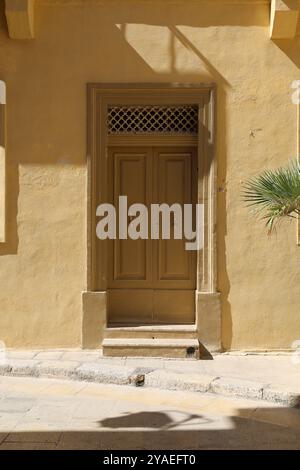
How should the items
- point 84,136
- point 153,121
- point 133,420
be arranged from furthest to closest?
point 153,121, point 84,136, point 133,420

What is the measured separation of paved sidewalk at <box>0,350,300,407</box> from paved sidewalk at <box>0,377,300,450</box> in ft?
0.32

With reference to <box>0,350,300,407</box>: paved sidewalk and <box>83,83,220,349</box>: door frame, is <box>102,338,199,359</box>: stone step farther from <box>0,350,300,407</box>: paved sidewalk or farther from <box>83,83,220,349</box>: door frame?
<box>83,83,220,349</box>: door frame

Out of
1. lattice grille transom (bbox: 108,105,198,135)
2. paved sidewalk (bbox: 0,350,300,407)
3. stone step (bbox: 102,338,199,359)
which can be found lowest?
paved sidewalk (bbox: 0,350,300,407)

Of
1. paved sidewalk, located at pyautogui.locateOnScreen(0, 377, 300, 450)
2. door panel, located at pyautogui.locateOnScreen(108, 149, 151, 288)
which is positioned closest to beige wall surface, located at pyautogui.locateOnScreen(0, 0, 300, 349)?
door panel, located at pyautogui.locateOnScreen(108, 149, 151, 288)

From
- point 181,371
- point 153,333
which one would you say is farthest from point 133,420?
point 153,333

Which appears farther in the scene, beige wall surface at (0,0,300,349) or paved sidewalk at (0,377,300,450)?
beige wall surface at (0,0,300,349)

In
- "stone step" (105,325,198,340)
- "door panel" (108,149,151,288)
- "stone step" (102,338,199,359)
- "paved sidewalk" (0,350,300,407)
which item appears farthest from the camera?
"door panel" (108,149,151,288)

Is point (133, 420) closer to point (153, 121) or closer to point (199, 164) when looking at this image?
point (199, 164)

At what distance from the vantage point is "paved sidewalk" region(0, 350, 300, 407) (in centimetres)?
598

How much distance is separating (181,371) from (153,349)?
0.79m

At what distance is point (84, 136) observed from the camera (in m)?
7.70

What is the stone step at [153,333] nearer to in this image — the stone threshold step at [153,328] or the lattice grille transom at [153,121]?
the stone threshold step at [153,328]

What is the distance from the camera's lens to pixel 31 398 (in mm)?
5883
